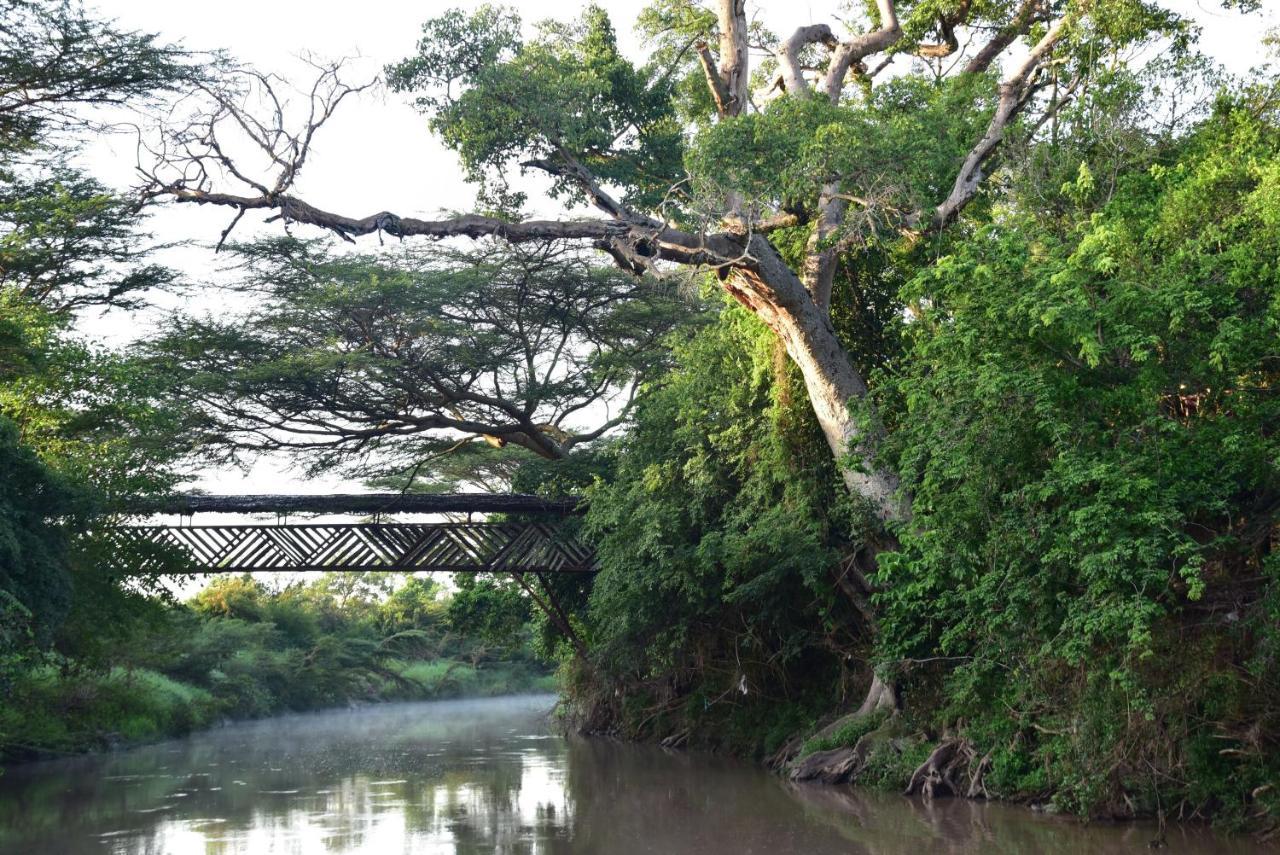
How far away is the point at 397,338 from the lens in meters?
18.0

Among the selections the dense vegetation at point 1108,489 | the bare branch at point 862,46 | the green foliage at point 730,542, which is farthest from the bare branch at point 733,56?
the dense vegetation at point 1108,489

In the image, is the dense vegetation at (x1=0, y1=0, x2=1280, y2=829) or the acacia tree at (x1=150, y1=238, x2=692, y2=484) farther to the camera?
the acacia tree at (x1=150, y1=238, x2=692, y2=484)

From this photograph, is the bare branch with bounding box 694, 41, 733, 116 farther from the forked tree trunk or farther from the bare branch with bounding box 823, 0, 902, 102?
the forked tree trunk

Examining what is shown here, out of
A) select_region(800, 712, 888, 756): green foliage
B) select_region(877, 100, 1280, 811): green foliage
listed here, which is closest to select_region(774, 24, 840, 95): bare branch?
select_region(877, 100, 1280, 811): green foliage

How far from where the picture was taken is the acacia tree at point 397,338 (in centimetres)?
1747

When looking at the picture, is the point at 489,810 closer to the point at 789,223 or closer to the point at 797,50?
the point at 789,223

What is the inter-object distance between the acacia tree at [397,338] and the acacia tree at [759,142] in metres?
2.44

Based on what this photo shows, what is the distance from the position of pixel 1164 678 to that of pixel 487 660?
119 feet

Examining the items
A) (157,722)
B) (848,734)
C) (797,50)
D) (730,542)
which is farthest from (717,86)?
(157,722)

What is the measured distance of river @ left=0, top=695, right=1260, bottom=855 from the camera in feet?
32.0

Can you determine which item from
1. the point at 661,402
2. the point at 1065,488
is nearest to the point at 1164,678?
the point at 1065,488

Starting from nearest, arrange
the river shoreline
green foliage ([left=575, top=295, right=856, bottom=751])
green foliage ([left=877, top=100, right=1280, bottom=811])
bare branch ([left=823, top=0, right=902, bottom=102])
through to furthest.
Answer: green foliage ([left=877, top=100, right=1280, bottom=811]) < green foliage ([left=575, top=295, right=856, bottom=751]) < bare branch ([left=823, top=0, right=902, bottom=102]) < the river shoreline

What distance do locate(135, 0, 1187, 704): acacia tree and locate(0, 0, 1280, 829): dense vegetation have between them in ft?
0.18

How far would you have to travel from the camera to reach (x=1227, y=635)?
904cm
